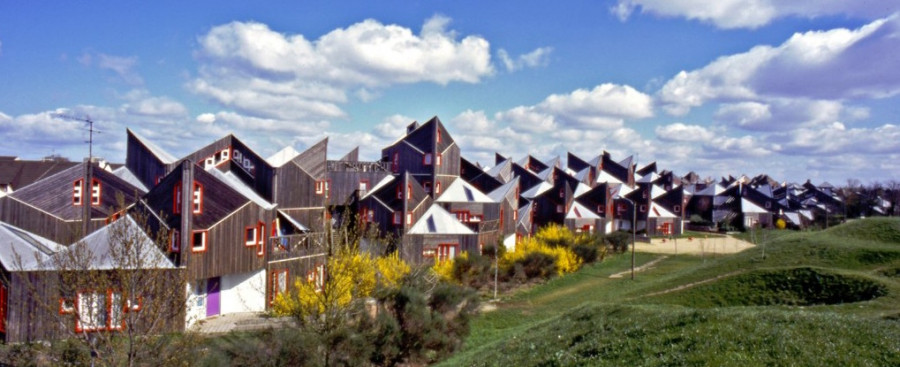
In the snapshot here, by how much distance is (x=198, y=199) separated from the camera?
27250mm

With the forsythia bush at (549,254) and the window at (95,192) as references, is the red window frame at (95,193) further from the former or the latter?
the forsythia bush at (549,254)

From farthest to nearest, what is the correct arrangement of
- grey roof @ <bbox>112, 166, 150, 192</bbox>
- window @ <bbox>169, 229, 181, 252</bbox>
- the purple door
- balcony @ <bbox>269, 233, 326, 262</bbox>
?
grey roof @ <bbox>112, 166, 150, 192</bbox>, balcony @ <bbox>269, 233, 326, 262</bbox>, the purple door, window @ <bbox>169, 229, 181, 252</bbox>

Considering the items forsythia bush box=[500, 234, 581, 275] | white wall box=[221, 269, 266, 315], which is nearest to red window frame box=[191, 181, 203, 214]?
white wall box=[221, 269, 266, 315]

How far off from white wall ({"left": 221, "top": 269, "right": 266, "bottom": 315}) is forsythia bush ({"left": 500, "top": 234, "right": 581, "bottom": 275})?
18.3 m

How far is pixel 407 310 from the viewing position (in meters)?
22.2

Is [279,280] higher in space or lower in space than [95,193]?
lower

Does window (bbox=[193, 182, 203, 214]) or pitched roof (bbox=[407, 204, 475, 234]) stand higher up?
window (bbox=[193, 182, 203, 214])

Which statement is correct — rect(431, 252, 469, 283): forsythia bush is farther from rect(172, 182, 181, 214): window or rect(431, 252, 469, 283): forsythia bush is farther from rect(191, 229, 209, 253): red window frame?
rect(172, 182, 181, 214): window

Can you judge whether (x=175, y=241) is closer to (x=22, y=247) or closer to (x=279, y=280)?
(x=22, y=247)

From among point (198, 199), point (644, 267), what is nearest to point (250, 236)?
point (198, 199)

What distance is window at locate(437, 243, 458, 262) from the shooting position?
41.6 m

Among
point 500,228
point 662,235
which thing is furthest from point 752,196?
point 500,228

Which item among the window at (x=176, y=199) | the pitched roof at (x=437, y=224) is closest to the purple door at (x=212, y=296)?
the window at (x=176, y=199)

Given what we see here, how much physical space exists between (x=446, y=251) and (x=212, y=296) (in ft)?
56.4
